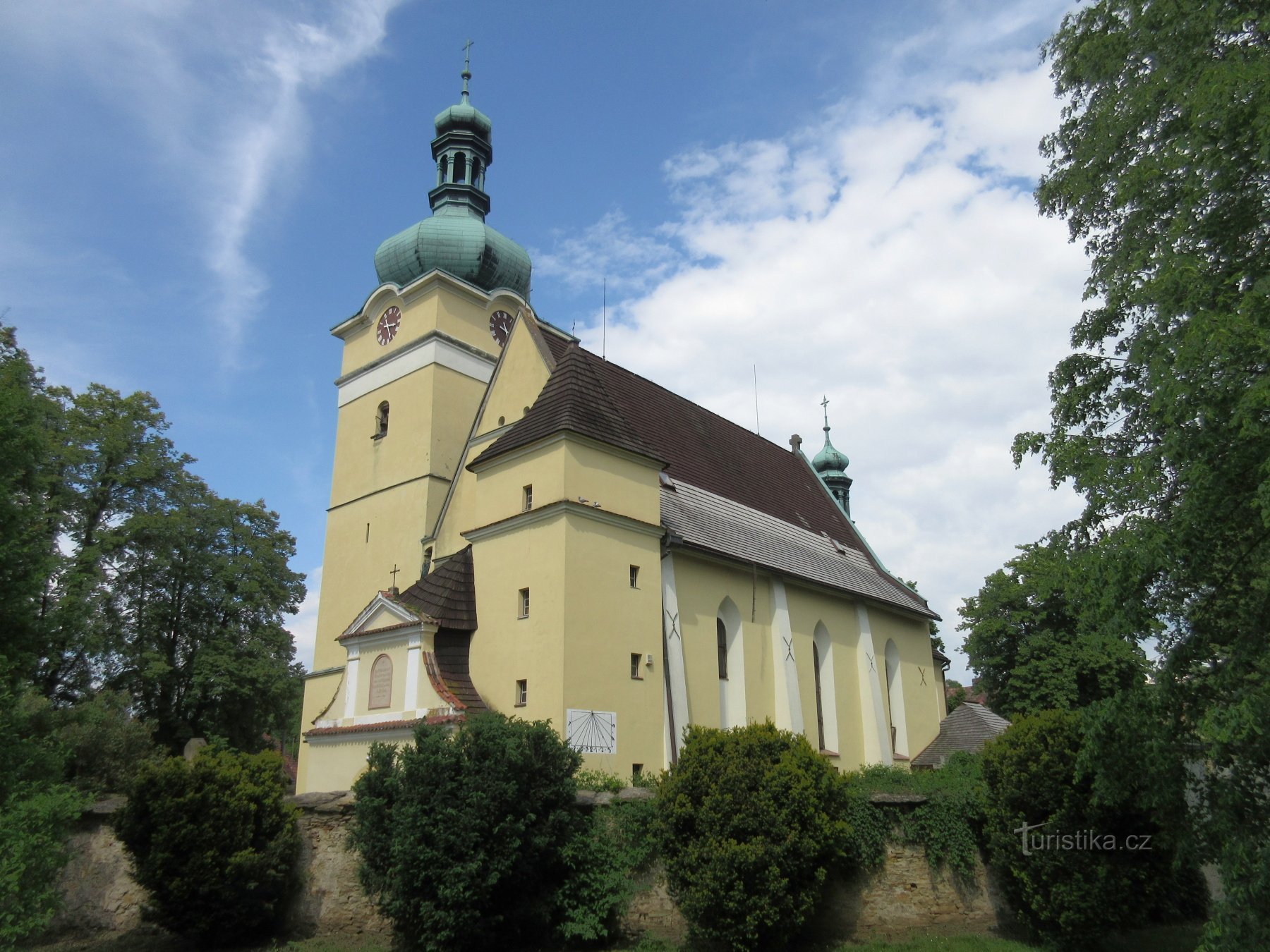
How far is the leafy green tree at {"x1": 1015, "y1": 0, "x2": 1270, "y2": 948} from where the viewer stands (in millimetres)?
8242

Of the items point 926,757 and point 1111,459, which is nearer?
point 1111,459

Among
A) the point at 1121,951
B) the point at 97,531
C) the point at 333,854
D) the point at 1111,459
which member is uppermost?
the point at 97,531

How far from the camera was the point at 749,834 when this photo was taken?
39.9 feet

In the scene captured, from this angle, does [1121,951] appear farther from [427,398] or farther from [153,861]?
[427,398]

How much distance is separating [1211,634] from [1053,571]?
156 cm

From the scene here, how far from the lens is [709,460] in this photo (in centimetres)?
2669

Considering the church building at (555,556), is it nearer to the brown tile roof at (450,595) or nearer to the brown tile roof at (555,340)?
the brown tile roof at (450,595)

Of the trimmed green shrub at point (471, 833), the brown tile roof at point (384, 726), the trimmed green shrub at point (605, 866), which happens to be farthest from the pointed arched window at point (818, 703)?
the trimmed green shrub at point (471, 833)

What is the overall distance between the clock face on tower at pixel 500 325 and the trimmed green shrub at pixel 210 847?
18383 millimetres

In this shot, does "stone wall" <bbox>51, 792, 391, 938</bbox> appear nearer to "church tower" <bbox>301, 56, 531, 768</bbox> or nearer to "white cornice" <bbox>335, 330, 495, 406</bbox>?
"church tower" <bbox>301, 56, 531, 768</bbox>

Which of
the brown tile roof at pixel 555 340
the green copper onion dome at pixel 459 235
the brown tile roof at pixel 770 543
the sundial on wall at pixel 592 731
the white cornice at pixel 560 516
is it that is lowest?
the sundial on wall at pixel 592 731

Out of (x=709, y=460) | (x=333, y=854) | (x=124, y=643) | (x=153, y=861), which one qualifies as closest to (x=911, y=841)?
(x=333, y=854)

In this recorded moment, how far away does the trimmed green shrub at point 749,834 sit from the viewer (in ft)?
39.2

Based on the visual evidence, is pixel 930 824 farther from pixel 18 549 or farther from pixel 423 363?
pixel 423 363
